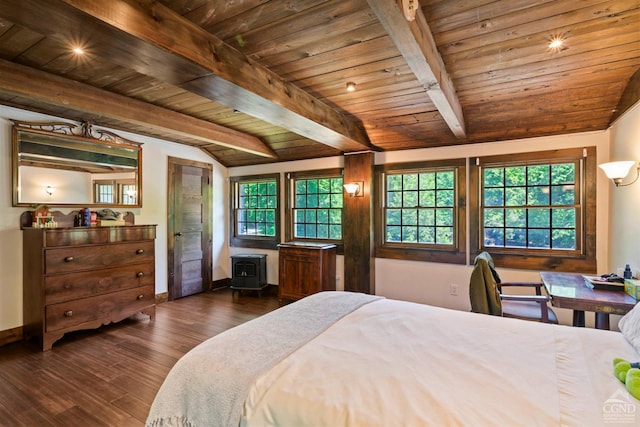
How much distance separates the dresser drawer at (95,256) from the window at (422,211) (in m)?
3.09

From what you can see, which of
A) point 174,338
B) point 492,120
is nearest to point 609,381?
A: point 492,120

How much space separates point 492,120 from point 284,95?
2.34 m

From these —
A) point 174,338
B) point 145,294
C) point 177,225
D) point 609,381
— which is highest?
point 177,225

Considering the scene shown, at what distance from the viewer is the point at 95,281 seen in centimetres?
338

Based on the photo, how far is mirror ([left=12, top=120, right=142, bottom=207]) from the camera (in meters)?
3.32

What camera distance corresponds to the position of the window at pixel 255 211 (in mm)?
5434

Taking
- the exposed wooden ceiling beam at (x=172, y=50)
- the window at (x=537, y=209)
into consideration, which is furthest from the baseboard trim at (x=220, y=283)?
the window at (x=537, y=209)

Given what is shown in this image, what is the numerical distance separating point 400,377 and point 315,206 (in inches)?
157

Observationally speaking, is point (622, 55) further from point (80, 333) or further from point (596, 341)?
point (80, 333)

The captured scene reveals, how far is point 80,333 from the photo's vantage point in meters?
3.49

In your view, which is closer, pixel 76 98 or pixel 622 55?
pixel 622 55

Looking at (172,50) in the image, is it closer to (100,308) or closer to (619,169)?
(100,308)

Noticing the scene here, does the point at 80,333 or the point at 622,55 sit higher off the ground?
the point at 622,55

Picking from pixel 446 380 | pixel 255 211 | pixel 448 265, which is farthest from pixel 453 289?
pixel 255 211
